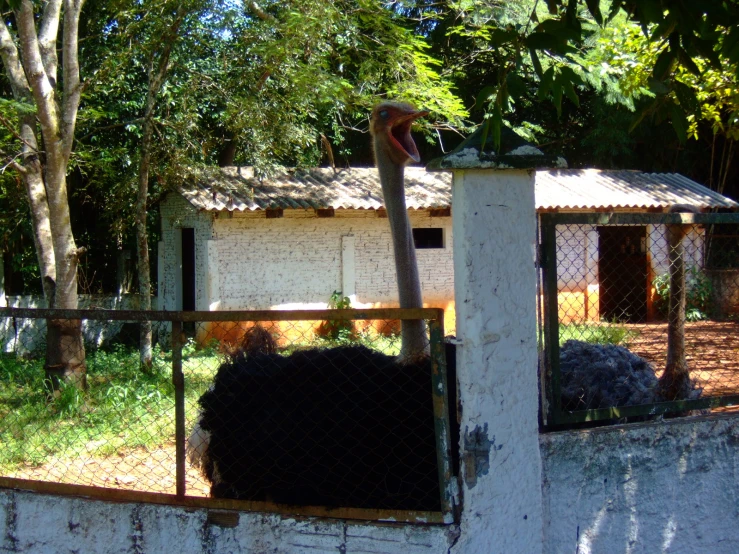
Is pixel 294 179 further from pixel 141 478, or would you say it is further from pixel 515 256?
pixel 515 256

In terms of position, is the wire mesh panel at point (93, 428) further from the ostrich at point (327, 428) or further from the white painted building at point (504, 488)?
the ostrich at point (327, 428)

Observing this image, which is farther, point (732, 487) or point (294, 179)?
point (294, 179)

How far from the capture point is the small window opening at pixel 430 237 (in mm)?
14617

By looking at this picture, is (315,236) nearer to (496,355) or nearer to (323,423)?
(323,423)

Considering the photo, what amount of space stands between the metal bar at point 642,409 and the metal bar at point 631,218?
810 mm

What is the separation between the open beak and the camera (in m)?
4.46

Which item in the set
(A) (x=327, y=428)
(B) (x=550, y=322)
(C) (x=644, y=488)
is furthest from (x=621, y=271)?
(A) (x=327, y=428)

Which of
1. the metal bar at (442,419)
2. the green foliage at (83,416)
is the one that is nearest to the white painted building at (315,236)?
the green foliage at (83,416)

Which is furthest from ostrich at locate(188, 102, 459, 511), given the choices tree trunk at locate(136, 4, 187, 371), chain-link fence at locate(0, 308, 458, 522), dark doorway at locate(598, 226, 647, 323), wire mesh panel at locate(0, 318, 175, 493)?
dark doorway at locate(598, 226, 647, 323)

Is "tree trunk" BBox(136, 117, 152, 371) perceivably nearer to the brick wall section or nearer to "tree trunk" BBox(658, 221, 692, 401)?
A: the brick wall section

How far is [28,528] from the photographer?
3729mm

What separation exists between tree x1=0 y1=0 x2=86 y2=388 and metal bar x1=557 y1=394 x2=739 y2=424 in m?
6.04

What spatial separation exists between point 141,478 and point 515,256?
3870 millimetres

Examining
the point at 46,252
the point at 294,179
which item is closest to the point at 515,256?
the point at 46,252
